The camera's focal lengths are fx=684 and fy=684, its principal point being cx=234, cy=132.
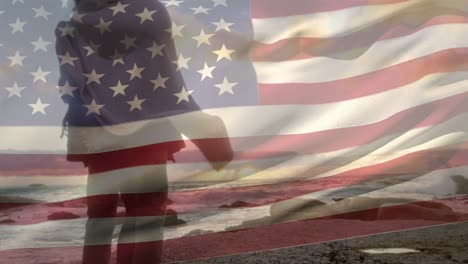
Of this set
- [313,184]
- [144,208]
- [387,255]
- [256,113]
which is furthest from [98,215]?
[387,255]

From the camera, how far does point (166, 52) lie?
2457mm

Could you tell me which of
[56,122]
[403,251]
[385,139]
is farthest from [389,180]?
[56,122]

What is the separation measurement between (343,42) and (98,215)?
3.58 ft

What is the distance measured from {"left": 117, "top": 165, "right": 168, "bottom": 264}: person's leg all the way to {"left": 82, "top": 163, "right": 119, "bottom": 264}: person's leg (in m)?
0.04

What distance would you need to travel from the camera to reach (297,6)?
8.27 ft

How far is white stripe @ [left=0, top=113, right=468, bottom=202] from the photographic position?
245 centimetres

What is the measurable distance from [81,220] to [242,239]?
22.6 inches

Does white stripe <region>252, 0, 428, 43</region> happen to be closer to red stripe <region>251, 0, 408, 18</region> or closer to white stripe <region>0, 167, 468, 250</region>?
red stripe <region>251, 0, 408, 18</region>

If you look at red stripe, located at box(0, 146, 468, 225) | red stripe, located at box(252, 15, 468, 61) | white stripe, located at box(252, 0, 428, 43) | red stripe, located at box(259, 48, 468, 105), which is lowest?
red stripe, located at box(0, 146, 468, 225)

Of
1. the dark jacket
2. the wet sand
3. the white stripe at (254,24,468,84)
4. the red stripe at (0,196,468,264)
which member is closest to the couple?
the dark jacket

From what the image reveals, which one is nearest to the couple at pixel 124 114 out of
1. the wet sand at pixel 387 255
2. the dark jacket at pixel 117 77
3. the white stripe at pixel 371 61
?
the dark jacket at pixel 117 77

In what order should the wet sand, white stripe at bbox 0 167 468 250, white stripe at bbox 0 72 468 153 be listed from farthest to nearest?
the wet sand < white stripe at bbox 0 72 468 153 < white stripe at bbox 0 167 468 250

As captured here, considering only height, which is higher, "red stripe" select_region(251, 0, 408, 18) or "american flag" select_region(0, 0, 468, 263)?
"red stripe" select_region(251, 0, 408, 18)

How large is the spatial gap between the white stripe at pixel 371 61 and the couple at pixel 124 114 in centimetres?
31
